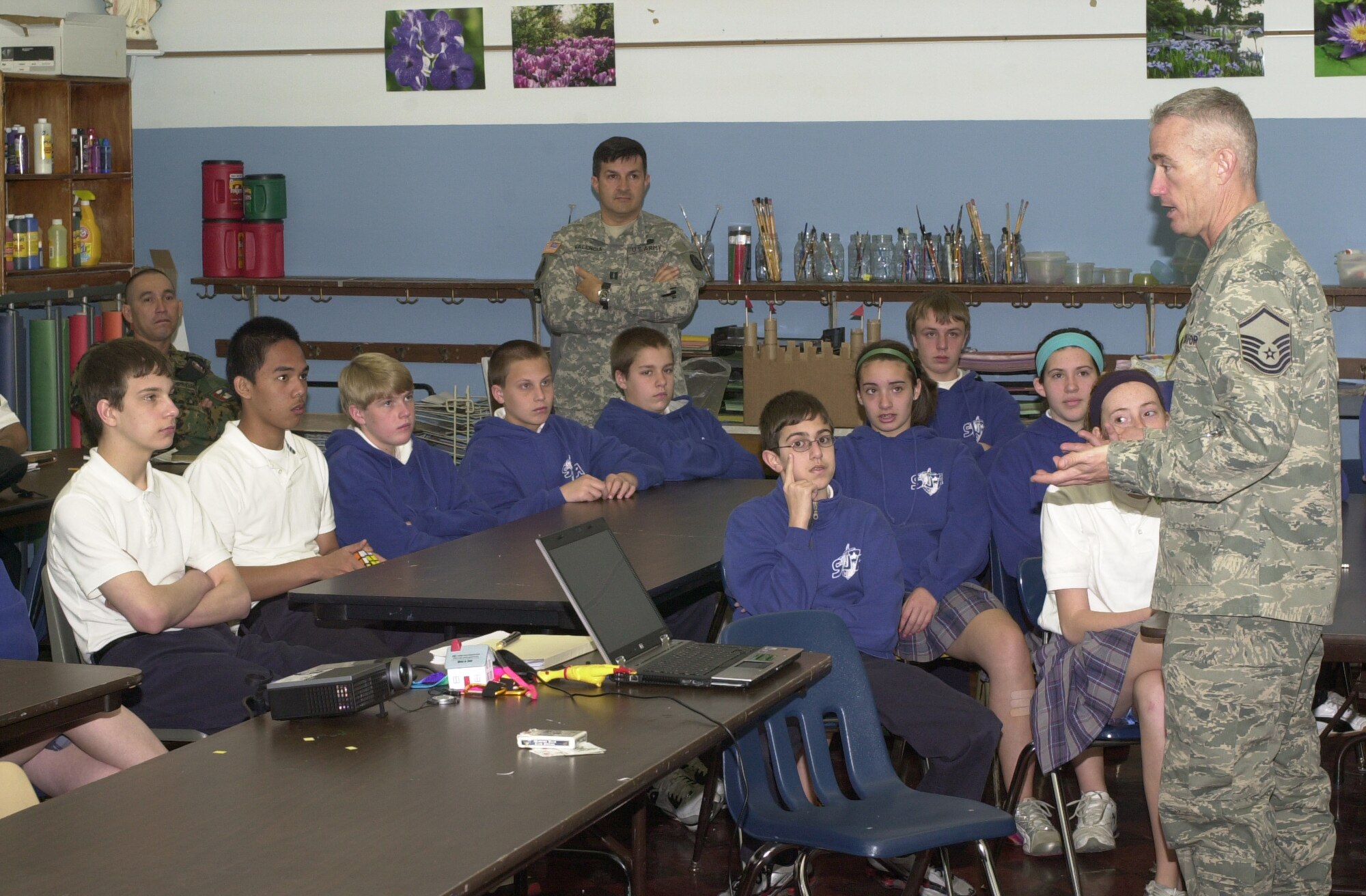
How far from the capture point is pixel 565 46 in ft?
22.5

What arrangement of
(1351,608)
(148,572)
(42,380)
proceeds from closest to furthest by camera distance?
(1351,608)
(148,572)
(42,380)

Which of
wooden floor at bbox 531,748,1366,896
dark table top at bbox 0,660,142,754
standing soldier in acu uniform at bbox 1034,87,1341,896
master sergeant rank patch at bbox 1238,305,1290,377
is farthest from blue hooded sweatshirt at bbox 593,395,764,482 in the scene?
master sergeant rank patch at bbox 1238,305,1290,377

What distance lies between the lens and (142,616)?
304 centimetres

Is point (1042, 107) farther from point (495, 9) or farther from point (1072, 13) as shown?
point (495, 9)

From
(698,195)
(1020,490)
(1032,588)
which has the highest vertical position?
(698,195)

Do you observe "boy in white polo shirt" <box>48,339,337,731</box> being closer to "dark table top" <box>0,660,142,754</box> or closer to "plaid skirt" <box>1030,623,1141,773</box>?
"dark table top" <box>0,660,142,754</box>

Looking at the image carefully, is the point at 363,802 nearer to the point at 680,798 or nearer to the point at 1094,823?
the point at 680,798

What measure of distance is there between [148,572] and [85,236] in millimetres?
4393

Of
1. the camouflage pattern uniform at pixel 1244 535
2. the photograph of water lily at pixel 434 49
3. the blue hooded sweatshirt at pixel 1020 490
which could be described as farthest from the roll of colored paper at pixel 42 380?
the camouflage pattern uniform at pixel 1244 535

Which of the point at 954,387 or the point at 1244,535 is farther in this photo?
the point at 954,387

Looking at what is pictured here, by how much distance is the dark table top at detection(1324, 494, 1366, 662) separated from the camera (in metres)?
2.70

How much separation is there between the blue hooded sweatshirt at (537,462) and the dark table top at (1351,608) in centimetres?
204

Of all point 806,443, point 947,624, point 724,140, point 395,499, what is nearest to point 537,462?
point 395,499

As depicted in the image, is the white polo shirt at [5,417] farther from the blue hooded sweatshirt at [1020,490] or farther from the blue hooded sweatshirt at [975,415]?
the blue hooded sweatshirt at [1020,490]
